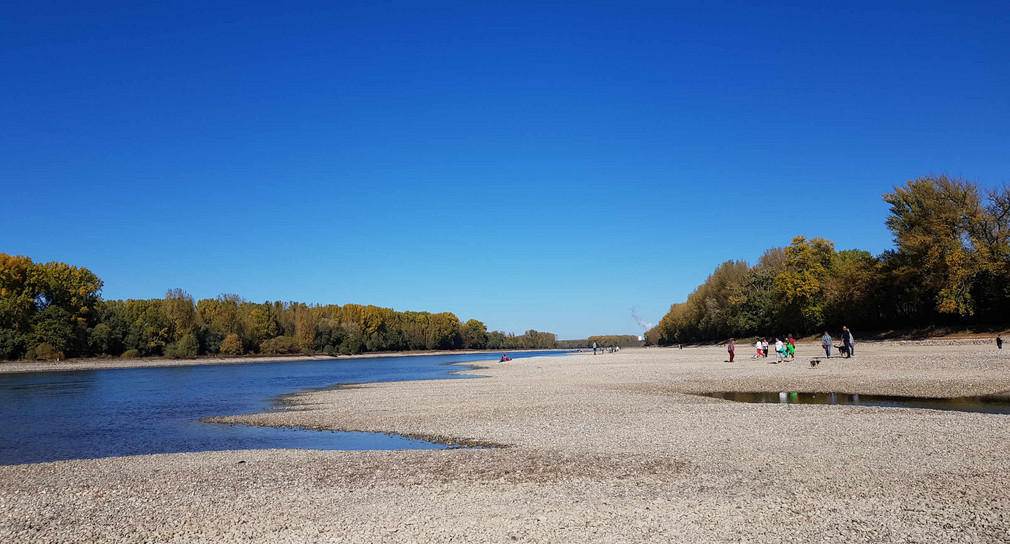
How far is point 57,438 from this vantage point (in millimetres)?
19766

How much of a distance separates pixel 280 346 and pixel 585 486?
13138cm

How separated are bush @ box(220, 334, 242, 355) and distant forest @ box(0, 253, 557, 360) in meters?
0.19

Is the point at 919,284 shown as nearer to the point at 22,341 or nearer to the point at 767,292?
the point at 767,292

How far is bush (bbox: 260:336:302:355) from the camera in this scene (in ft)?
423

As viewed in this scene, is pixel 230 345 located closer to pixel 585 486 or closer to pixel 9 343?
pixel 9 343

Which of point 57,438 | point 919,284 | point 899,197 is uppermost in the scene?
point 899,197

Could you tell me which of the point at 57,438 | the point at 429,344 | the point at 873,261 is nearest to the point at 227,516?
the point at 57,438

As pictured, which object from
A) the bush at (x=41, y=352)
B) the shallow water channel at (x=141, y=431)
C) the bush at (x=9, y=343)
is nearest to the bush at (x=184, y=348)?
the bush at (x=41, y=352)

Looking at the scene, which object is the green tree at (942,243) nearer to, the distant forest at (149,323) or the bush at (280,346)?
the distant forest at (149,323)

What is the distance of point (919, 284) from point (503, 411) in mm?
52532

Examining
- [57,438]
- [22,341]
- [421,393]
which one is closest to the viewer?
[57,438]

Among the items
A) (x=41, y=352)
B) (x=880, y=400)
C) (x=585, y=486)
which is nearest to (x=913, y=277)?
(x=880, y=400)

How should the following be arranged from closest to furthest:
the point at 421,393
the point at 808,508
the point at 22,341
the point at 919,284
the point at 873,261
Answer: the point at 808,508 < the point at 421,393 < the point at 919,284 < the point at 873,261 < the point at 22,341

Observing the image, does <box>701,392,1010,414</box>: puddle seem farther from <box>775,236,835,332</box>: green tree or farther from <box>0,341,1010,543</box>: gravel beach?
<box>775,236,835,332</box>: green tree
